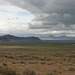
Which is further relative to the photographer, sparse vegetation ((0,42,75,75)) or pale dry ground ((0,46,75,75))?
pale dry ground ((0,46,75,75))

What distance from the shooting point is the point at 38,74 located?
46.8ft

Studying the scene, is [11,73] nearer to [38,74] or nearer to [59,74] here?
[38,74]

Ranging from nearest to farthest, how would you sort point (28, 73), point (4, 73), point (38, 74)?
point (28, 73) < point (4, 73) < point (38, 74)

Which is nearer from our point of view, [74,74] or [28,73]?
[28,73]

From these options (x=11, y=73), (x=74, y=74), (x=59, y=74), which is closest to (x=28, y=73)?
(x=11, y=73)

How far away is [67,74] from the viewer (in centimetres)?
1484

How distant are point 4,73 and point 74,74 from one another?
7199mm

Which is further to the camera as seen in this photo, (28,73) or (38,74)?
(38,74)

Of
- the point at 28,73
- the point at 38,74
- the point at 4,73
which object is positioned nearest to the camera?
the point at 28,73

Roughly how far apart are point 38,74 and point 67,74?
3.13 metres

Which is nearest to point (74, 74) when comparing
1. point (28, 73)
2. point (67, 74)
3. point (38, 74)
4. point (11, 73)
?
point (67, 74)

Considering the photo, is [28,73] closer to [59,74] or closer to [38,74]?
[38,74]

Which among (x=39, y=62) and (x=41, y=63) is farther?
(x=39, y=62)

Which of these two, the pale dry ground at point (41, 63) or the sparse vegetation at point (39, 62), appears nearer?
the sparse vegetation at point (39, 62)
